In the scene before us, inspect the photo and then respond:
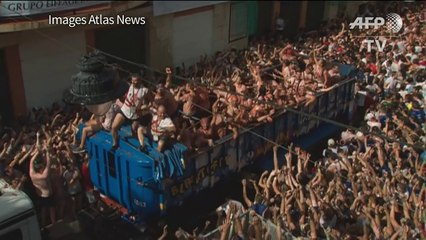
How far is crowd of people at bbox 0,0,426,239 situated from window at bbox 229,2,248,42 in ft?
22.0

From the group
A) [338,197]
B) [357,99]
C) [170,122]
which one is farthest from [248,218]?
[357,99]

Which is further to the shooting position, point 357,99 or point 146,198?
point 357,99

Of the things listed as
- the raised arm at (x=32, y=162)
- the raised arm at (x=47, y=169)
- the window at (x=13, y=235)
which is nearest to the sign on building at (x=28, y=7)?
the raised arm at (x=32, y=162)

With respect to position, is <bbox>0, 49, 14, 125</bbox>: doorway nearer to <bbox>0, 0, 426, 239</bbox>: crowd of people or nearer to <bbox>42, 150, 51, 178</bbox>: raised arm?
<bbox>0, 0, 426, 239</bbox>: crowd of people

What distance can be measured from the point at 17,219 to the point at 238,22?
15151mm

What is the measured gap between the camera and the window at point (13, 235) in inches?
267

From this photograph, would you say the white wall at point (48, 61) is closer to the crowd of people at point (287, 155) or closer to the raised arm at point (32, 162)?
the crowd of people at point (287, 155)

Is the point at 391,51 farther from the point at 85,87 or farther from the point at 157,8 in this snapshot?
the point at 85,87

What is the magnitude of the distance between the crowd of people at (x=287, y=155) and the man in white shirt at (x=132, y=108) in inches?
0.7

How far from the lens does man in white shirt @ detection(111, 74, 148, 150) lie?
9406 millimetres

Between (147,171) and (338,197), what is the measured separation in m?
3.14

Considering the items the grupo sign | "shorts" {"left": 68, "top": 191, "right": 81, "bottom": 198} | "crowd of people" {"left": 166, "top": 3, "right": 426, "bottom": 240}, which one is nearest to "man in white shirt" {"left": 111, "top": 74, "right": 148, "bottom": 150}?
"shorts" {"left": 68, "top": 191, "right": 81, "bottom": 198}

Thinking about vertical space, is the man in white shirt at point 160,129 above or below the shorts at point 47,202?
above

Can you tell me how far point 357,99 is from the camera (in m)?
14.0
